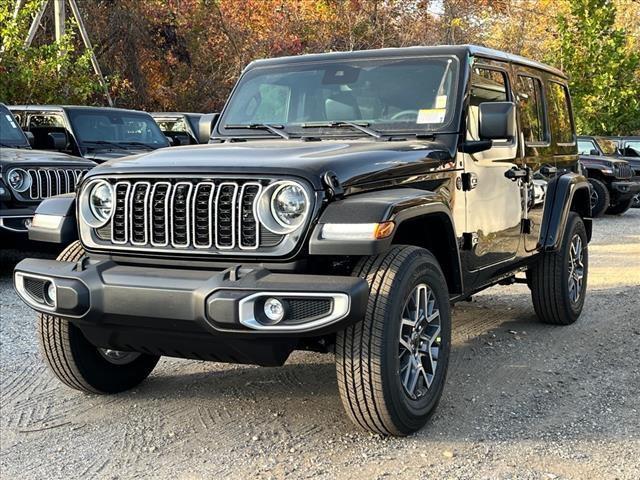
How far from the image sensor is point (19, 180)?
24.4 feet

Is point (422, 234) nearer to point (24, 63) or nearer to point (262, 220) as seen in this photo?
point (262, 220)

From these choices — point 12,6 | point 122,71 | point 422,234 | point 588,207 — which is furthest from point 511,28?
point 422,234

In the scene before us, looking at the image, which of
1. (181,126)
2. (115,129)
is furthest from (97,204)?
(181,126)

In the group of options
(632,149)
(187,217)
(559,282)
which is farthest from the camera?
(632,149)

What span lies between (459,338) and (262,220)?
8.86 feet

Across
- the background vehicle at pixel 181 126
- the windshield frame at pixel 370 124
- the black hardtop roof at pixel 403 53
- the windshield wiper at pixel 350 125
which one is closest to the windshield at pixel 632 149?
the background vehicle at pixel 181 126

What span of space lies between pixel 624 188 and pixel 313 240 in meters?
13.5

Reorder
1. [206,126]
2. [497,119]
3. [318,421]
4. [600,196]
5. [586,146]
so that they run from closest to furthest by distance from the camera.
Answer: [318,421] → [497,119] → [206,126] → [600,196] → [586,146]

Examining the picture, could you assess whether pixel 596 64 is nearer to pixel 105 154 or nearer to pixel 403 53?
pixel 105 154

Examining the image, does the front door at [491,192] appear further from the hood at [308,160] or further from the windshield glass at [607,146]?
the windshield glass at [607,146]

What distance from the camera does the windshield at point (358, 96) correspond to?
15.1 feet

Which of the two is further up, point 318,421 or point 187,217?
point 187,217

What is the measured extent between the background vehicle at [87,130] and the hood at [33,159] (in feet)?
4.53

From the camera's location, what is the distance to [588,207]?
6.60 m
